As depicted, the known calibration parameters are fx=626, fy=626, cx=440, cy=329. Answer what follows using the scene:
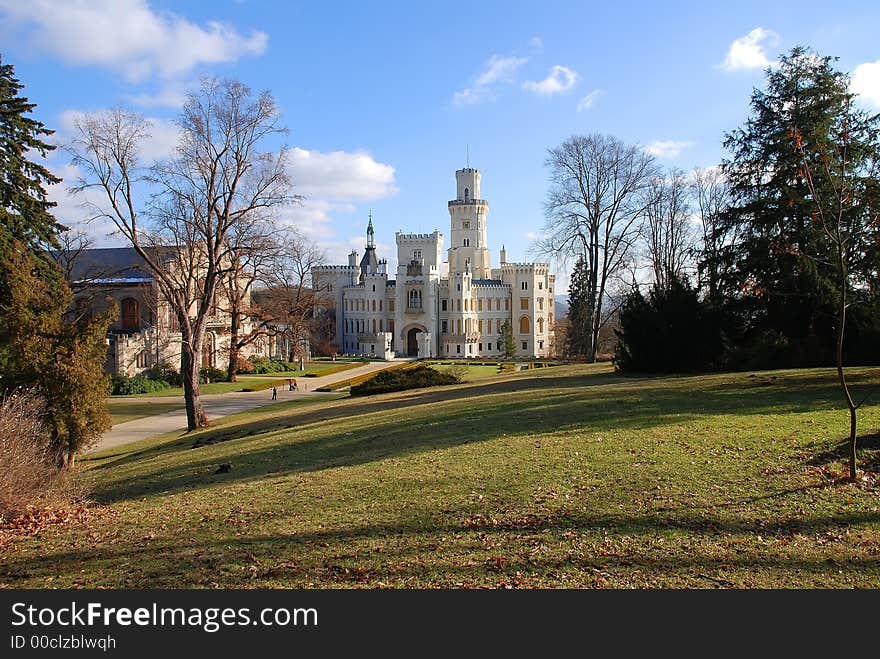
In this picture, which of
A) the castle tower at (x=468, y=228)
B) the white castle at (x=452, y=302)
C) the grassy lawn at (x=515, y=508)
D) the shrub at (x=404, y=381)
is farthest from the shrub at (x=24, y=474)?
the castle tower at (x=468, y=228)

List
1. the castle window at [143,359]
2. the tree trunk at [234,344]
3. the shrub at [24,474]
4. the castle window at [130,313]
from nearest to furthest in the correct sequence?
the shrub at [24,474] → the tree trunk at [234,344] → the castle window at [143,359] → the castle window at [130,313]

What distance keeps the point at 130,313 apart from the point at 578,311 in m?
35.5

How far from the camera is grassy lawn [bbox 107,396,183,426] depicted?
27219 millimetres

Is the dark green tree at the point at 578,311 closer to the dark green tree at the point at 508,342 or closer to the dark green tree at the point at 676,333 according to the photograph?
the dark green tree at the point at 508,342

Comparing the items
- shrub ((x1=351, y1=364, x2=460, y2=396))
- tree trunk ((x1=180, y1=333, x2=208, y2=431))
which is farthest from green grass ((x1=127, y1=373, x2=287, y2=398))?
tree trunk ((x1=180, y1=333, x2=208, y2=431))

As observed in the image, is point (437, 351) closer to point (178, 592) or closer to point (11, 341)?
point (11, 341)

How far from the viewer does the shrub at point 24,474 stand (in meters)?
9.55

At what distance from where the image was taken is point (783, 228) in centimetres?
2066

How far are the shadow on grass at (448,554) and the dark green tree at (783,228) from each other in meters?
13.9

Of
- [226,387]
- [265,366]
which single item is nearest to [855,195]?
[226,387]

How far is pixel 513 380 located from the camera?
81.3 ft

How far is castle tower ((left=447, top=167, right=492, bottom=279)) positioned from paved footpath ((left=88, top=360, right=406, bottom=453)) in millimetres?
41313

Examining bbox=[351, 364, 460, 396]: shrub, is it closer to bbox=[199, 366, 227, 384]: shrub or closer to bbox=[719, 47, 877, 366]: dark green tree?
bbox=[719, 47, 877, 366]: dark green tree

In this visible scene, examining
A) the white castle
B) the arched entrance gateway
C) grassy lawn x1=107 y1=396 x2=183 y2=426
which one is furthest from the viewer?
the arched entrance gateway
